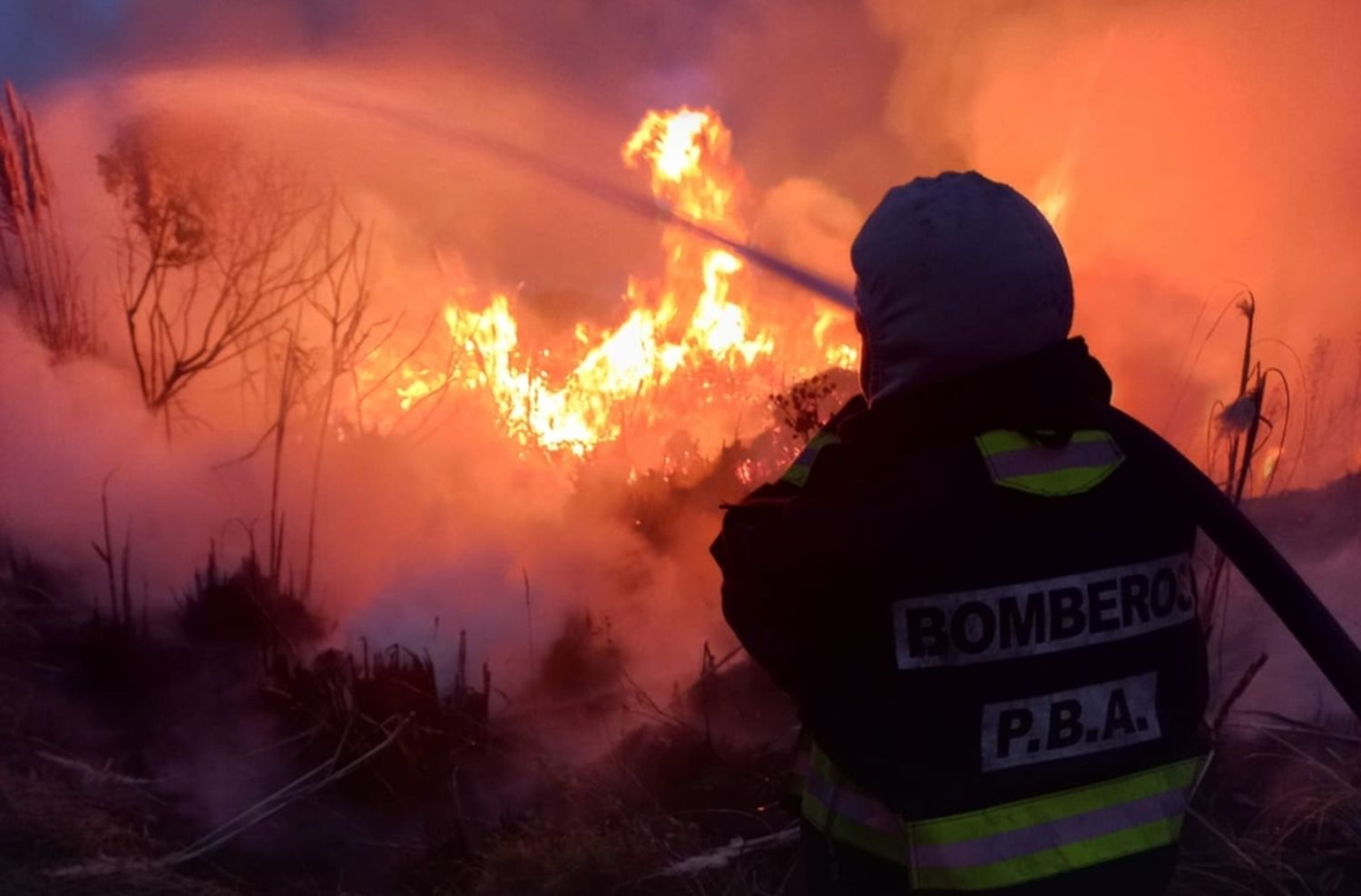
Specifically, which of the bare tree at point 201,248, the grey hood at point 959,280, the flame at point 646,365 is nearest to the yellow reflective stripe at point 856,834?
the grey hood at point 959,280

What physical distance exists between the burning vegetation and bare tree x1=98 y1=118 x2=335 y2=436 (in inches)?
0.5

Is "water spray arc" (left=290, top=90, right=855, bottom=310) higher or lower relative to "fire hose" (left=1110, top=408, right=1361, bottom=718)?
higher

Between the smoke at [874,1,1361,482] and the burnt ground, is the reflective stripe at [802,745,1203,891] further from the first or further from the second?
the smoke at [874,1,1361,482]

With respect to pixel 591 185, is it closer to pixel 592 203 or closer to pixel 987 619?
pixel 592 203

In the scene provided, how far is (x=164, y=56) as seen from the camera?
4.52 meters

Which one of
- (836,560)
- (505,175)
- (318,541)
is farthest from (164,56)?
(836,560)

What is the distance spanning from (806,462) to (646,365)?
2.79 metres

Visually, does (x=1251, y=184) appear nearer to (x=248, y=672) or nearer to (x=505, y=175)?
(x=505, y=175)

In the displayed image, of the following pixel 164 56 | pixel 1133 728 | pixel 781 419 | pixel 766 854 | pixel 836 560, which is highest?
pixel 164 56

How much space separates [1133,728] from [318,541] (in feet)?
10.9

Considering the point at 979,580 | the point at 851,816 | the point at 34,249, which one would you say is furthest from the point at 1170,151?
the point at 34,249

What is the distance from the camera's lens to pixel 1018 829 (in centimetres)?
175

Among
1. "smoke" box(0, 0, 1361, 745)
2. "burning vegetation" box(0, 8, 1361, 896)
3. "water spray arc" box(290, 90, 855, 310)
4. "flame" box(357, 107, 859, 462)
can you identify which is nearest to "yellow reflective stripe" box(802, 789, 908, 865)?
"burning vegetation" box(0, 8, 1361, 896)

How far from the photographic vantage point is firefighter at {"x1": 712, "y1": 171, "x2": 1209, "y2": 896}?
170 cm
